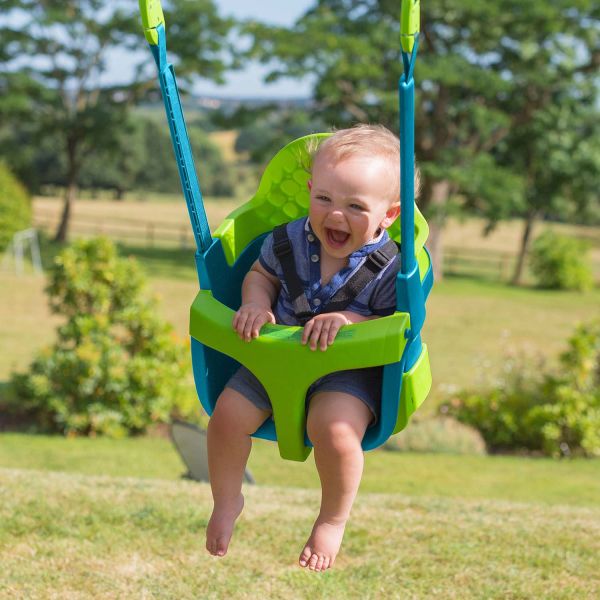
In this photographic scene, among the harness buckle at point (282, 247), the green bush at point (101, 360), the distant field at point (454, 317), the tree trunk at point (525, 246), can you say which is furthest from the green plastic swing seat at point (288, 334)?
the tree trunk at point (525, 246)

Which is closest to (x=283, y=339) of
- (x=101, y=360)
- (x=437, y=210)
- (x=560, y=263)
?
(x=101, y=360)

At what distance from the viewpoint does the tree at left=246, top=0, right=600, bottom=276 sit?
2578 cm

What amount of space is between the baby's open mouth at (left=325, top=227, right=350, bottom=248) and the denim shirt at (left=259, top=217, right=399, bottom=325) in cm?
11

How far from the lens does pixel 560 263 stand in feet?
101

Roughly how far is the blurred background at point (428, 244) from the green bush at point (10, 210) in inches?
2.7

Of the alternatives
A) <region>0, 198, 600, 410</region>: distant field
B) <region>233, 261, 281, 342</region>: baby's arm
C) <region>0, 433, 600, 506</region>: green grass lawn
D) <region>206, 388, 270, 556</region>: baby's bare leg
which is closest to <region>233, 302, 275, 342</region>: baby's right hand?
<region>233, 261, 281, 342</region>: baby's arm

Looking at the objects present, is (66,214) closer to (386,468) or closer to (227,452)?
(386,468)

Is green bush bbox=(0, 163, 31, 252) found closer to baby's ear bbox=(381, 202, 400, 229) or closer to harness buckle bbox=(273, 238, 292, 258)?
harness buckle bbox=(273, 238, 292, 258)

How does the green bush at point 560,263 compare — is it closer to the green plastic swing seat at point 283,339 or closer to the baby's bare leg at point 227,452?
the green plastic swing seat at point 283,339

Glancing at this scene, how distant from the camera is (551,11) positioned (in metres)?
26.3

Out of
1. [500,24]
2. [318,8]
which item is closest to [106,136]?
[318,8]

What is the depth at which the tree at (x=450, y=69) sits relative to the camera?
25.8m

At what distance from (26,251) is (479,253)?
19.7m

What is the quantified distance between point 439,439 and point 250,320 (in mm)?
7710
